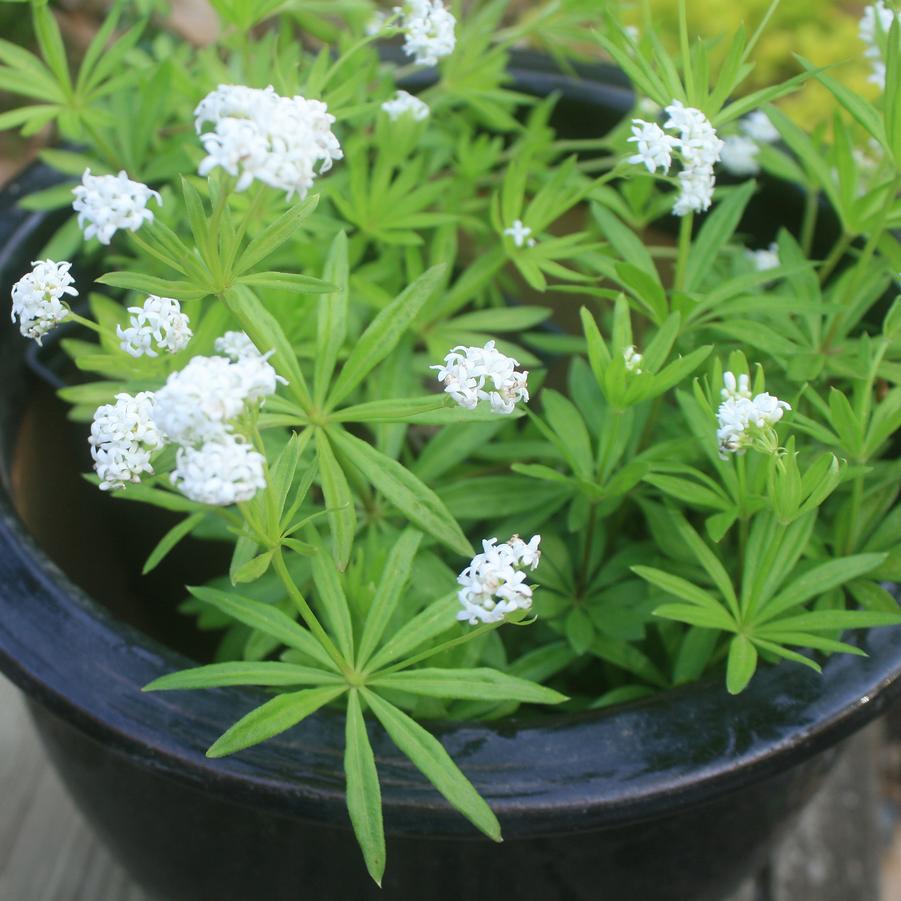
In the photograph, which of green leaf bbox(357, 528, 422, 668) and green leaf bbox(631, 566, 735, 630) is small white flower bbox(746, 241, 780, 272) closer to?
green leaf bbox(631, 566, 735, 630)

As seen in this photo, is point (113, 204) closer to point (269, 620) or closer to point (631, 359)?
point (269, 620)

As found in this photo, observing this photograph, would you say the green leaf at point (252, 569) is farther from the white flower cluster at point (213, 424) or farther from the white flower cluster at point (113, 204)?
the white flower cluster at point (113, 204)

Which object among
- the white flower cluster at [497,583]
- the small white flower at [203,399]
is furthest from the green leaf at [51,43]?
the white flower cluster at [497,583]

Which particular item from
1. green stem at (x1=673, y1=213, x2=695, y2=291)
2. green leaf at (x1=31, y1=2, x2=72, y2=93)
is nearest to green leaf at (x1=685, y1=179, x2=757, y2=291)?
green stem at (x1=673, y1=213, x2=695, y2=291)

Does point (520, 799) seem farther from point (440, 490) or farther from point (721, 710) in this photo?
point (440, 490)

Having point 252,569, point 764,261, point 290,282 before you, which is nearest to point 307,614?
point 252,569

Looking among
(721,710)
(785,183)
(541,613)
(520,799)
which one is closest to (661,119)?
(785,183)
